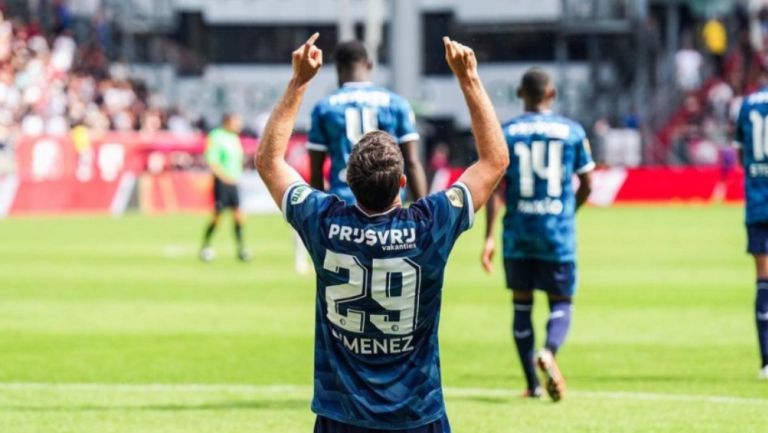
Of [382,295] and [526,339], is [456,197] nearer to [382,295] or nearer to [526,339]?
[382,295]

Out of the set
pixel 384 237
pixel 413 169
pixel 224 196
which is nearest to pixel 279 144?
pixel 384 237

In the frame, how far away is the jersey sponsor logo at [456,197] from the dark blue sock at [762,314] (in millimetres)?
5870

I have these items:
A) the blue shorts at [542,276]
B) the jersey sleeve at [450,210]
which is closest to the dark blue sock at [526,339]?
the blue shorts at [542,276]

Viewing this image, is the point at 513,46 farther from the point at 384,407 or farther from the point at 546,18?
the point at 384,407

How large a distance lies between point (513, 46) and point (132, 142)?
863 inches

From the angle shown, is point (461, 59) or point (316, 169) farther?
point (316, 169)

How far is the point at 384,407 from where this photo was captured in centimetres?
629

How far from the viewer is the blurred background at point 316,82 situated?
1582 inches

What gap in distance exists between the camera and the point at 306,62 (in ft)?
20.7

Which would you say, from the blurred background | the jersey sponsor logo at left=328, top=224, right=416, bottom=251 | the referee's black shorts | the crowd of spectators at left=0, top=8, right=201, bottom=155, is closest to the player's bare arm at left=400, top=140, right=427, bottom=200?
the jersey sponsor logo at left=328, top=224, right=416, bottom=251

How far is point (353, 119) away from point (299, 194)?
541 centimetres

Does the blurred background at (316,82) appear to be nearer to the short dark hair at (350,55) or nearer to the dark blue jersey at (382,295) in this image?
the short dark hair at (350,55)

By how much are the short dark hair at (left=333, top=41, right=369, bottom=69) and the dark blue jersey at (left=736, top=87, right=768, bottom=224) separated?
113 inches

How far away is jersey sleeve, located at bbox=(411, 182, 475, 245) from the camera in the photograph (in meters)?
6.29
